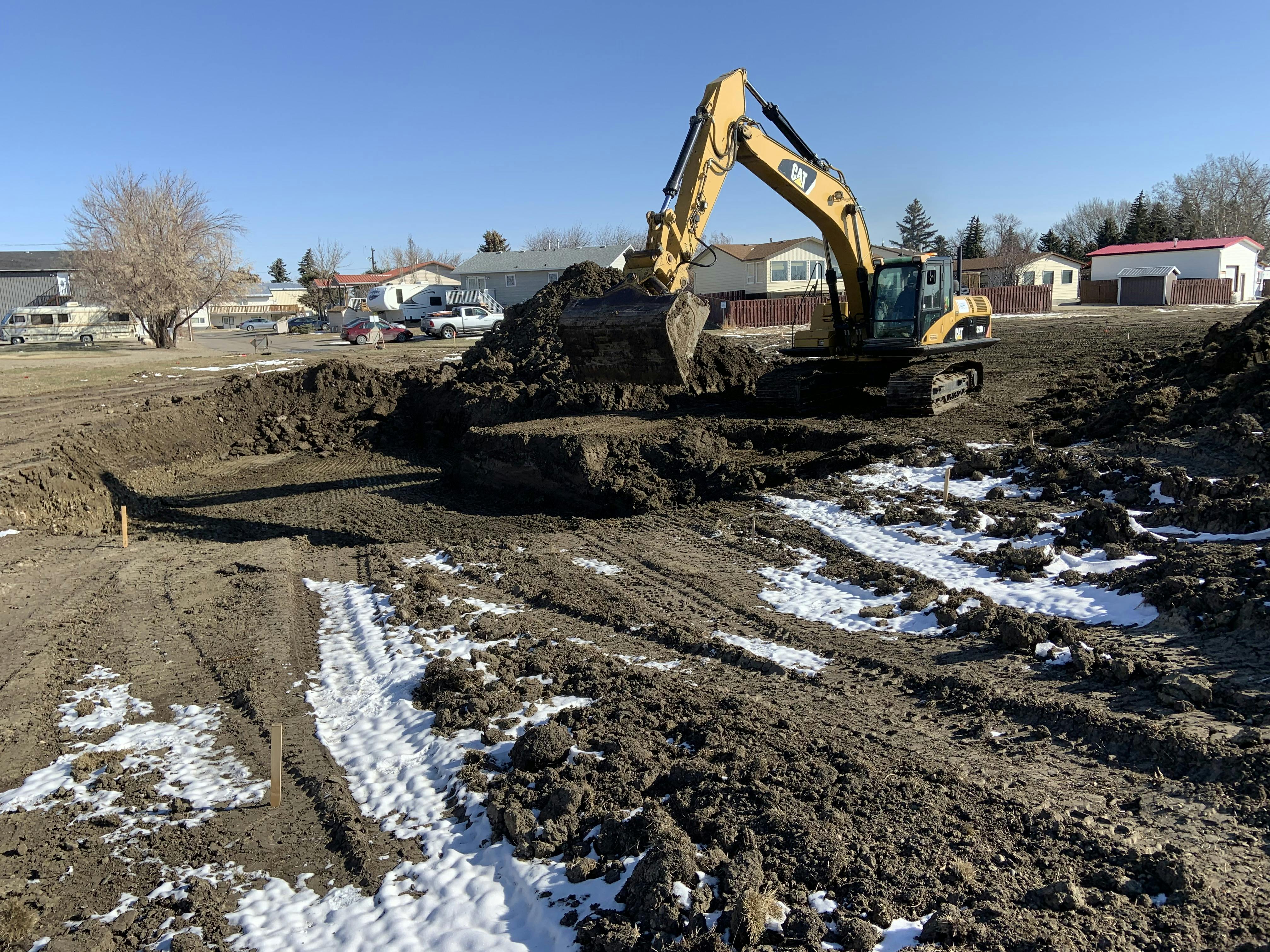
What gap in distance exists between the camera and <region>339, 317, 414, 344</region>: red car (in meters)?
40.9

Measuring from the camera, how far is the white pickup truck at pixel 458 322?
131 ft

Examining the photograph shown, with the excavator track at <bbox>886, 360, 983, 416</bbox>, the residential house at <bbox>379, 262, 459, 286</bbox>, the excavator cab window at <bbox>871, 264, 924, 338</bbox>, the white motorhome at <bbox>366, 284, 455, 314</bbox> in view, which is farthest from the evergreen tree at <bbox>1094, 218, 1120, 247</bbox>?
the excavator cab window at <bbox>871, 264, 924, 338</bbox>

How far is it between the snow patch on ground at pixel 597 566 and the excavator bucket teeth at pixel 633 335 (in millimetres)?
2266

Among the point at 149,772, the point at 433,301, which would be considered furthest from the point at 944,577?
the point at 433,301

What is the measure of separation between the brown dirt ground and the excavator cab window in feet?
6.26

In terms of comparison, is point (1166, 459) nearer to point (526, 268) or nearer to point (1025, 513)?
point (1025, 513)

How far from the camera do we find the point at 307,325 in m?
66.2

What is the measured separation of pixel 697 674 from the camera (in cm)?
653

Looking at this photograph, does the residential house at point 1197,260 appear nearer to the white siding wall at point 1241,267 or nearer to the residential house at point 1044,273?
the white siding wall at point 1241,267

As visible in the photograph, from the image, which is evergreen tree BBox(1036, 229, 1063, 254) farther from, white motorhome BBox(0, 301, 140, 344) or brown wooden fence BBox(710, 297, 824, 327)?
white motorhome BBox(0, 301, 140, 344)

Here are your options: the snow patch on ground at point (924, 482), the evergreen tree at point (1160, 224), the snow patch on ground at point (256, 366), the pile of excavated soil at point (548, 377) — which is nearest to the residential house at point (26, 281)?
the snow patch on ground at point (256, 366)

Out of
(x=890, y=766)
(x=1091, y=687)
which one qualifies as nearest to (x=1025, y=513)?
(x=1091, y=687)

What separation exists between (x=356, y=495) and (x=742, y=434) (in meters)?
6.63

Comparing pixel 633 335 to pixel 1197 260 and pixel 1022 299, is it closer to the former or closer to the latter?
pixel 1022 299
